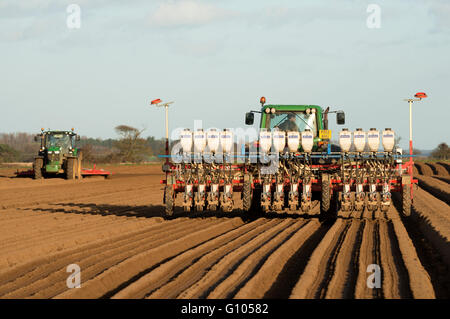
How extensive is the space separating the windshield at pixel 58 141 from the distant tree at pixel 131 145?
39.2m

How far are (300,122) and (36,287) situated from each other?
32.9 feet

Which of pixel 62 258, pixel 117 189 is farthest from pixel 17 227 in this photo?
pixel 117 189

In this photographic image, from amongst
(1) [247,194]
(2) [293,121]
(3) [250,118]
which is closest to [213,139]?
(1) [247,194]

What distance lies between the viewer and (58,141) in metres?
31.6

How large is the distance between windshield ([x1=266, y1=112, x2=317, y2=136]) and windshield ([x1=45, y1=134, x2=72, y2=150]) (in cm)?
1726

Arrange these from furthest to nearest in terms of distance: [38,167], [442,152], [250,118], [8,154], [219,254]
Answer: [442,152] < [8,154] < [38,167] < [250,118] < [219,254]

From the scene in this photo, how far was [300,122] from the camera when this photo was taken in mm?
16750

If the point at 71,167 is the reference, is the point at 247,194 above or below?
below

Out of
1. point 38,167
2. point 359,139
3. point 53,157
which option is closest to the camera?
point 359,139

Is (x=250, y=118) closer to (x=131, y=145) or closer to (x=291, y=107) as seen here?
(x=291, y=107)

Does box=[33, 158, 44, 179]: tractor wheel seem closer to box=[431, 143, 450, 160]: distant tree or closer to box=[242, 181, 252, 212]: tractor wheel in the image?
box=[242, 181, 252, 212]: tractor wheel

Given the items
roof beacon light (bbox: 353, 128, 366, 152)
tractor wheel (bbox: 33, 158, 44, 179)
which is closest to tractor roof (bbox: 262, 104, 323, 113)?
roof beacon light (bbox: 353, 128, 366, 152)

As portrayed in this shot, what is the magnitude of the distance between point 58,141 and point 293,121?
17.9m

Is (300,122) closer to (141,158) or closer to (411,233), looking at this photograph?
(411,233)
